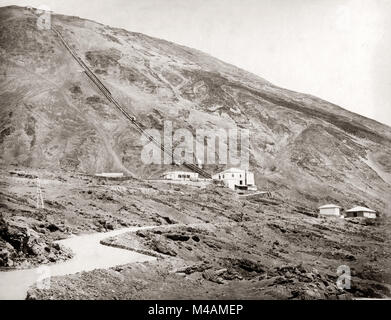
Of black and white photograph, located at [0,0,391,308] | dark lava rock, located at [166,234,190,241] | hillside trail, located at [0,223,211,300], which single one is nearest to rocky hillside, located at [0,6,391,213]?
black and white photograph, located at [0,0,391,308]

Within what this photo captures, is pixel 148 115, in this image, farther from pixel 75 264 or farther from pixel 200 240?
pixel 75 264

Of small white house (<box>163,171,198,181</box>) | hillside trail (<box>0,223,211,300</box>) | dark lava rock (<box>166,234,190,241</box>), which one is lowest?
hillside trail (<box>0,223,211,300</box>)

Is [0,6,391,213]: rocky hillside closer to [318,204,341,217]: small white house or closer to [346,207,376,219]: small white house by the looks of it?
[346,207,376,219]: small white house

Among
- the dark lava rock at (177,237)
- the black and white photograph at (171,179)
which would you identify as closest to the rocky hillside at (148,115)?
the black and white photograph at (171,179)

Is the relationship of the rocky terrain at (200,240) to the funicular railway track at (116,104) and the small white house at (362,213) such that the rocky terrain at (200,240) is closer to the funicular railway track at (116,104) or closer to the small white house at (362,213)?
the small white house at (362,213)

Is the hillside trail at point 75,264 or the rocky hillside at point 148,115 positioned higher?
the rocky hillside at point 148,115
